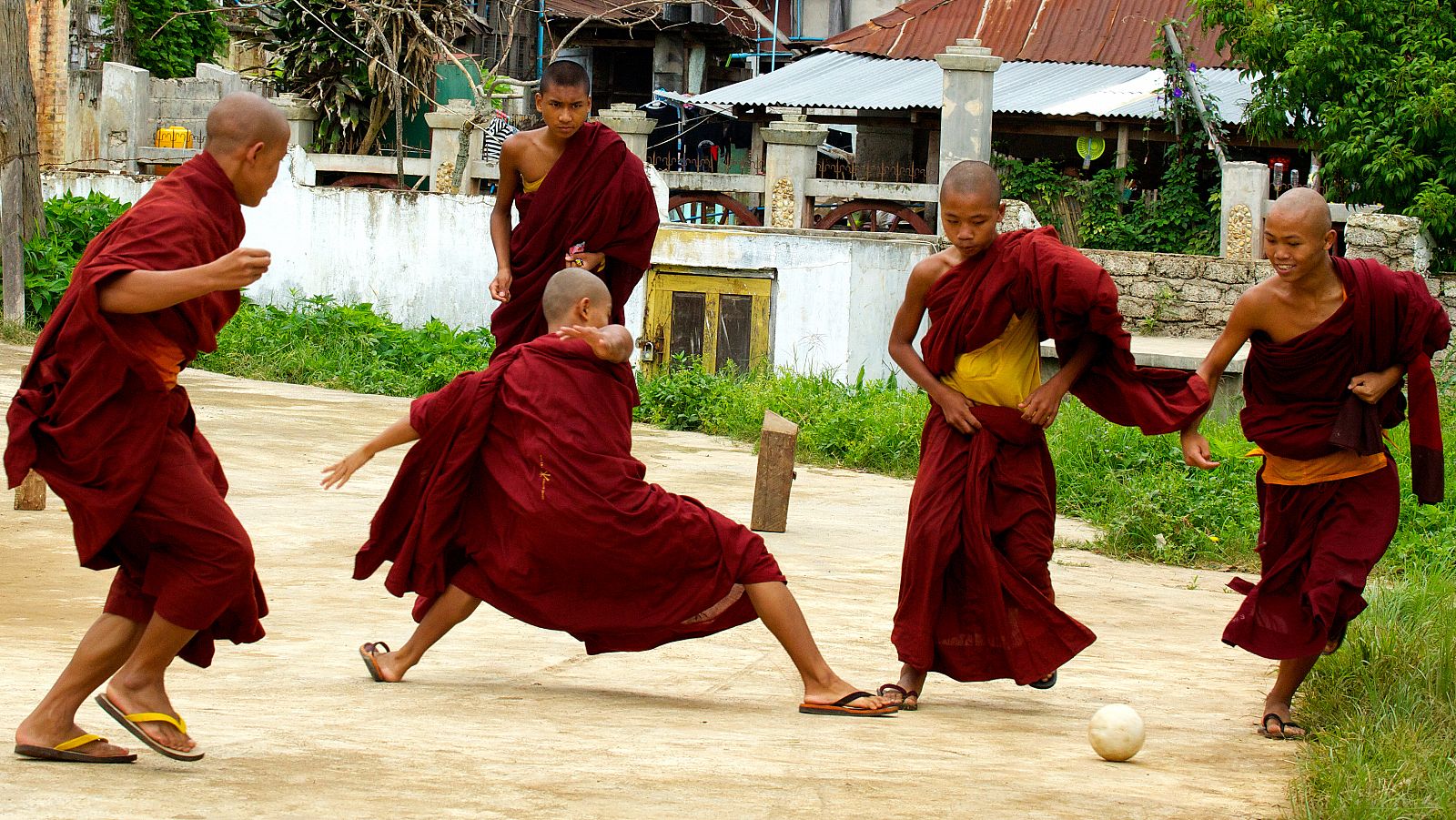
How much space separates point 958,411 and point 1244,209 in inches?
392

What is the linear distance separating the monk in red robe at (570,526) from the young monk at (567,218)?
1517 mm

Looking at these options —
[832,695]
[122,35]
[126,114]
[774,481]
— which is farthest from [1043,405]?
[122,35]

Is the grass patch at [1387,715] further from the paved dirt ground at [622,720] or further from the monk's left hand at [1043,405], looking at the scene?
the monk's left hand at [1043,405]

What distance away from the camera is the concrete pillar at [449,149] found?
15836 mm

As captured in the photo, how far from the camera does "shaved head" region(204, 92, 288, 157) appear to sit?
12.4 feet

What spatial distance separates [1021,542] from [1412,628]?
1.46m

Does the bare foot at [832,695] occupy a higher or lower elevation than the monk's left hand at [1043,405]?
lower

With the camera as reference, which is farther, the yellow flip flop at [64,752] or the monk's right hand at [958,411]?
the monk's right hand at [958,411]

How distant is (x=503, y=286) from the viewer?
614 centimetres

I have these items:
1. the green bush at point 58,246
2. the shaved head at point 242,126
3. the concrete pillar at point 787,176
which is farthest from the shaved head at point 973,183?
the green bush at point 58,246

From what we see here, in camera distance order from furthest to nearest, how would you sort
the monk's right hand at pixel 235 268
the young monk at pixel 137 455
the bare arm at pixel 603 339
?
the bare arm at pixel 603 339 < the young monk at pixel 137 455 < the monk's right hand at pixel 235 268

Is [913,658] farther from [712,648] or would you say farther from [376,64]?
[376,64]

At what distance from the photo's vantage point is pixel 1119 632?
6242 millimetres

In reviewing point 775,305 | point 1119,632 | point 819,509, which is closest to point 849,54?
point 775,305
